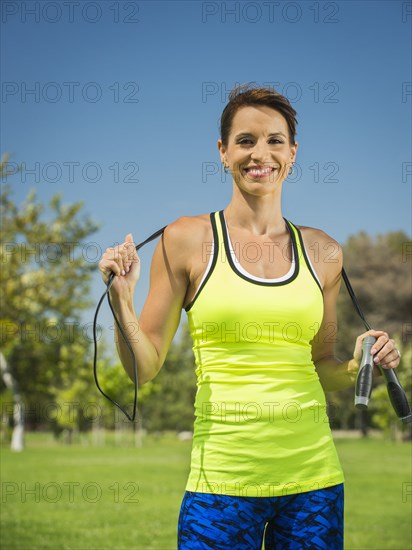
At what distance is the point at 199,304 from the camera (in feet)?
7.91

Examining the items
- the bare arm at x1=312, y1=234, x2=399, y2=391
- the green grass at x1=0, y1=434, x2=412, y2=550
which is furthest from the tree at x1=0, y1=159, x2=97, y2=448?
the bare arm at x1=312, y1=234, x2=399, y2=391

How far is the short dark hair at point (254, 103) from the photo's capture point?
8.52 feet

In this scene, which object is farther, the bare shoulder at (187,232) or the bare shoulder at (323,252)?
the bare shoulder at (323,252)

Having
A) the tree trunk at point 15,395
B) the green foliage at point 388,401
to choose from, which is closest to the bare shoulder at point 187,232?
the green foliage at point 388,401

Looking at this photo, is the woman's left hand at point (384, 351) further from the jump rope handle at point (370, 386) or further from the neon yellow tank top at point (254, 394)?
the neon yellow tank top at point (254, 394)

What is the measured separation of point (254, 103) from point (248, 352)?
2.94ft

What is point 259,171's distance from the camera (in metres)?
2.59

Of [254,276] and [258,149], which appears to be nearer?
[254,276]

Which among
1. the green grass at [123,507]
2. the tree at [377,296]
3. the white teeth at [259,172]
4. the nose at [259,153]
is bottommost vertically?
the green grass at [123,507]

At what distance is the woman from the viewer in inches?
91.3

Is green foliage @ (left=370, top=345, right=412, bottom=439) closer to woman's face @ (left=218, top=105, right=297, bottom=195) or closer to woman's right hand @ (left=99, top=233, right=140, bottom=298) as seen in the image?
woman's face @ (left=218, top=105, right=297, bottom=195)

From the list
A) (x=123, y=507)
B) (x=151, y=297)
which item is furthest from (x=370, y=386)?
(x=123, y=507)

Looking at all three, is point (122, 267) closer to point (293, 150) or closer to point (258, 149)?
point (258, 149)

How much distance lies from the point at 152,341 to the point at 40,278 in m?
31.3
